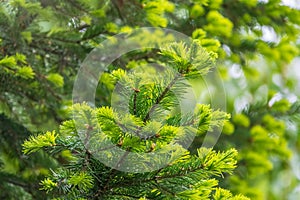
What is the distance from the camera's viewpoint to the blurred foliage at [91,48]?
176 centimetres

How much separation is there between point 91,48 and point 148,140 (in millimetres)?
1005

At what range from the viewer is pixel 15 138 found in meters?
1.75

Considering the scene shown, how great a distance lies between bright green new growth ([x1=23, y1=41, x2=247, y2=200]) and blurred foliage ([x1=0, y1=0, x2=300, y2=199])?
6cm

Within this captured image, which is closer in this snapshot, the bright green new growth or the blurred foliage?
the bright green new growth

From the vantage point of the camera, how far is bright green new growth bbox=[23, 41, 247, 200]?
1031 millimetres

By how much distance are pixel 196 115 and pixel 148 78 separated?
0.14m

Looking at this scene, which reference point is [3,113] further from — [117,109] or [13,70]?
[117,109]

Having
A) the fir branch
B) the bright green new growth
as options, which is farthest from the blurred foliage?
the fir branch

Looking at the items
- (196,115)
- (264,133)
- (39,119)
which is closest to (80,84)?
(39,119)

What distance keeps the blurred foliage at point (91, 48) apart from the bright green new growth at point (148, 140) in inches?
2.2

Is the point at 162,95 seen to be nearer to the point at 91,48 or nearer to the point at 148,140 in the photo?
the point at 148,140

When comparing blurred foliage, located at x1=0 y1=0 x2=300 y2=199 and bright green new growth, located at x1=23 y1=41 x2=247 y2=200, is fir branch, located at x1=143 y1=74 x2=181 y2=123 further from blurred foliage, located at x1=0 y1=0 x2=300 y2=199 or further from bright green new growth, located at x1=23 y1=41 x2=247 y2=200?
blurred foliage, located at x1=0 y1=0 x2=300 y2=199

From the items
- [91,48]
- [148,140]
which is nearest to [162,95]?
[148,140]

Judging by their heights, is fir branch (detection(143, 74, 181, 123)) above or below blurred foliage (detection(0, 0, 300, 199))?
above
